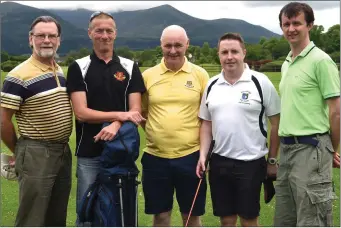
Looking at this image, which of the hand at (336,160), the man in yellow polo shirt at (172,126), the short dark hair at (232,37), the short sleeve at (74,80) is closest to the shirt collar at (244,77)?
the short dark hair at (232,37)

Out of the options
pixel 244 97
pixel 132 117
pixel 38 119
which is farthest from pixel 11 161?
pixel 244 97

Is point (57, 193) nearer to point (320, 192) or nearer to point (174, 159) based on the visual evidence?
point (174, 159)

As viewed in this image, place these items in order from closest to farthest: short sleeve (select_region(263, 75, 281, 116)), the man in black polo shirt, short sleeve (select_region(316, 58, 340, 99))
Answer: short sleeve (select_region(316, 58, 340, 99)) → the man in black polo shirt → short sleeve (select_region(263, 75, 281, 116))

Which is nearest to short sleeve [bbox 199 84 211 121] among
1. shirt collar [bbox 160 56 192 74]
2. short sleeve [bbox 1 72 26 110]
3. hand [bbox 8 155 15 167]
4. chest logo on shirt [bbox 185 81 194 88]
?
chest logo on shirt [bbox 185 81 194 88]

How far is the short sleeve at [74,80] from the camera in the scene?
16.5 ft

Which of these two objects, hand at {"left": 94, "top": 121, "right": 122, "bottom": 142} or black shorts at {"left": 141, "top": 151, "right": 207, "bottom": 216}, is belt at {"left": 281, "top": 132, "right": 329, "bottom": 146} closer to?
black shorts at {"left": 141, "top": 151, "right": 207, "bottom": 216}

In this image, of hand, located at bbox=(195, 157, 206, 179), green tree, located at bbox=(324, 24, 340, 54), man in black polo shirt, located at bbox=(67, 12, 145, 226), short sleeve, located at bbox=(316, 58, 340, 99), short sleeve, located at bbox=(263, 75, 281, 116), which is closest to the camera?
short sleeve, located at bbox=(316, 58, 340, 99)

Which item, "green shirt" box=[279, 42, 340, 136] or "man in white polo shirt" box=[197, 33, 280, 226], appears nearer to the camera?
"green shirt" box=[279, 42, 340, 136]

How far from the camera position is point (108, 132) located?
486cm

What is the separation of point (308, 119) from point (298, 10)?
3.70 ft

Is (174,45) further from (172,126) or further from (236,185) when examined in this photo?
(236,185)

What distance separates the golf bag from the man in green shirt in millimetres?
1625

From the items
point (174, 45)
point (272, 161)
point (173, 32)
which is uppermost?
point (173, 32)

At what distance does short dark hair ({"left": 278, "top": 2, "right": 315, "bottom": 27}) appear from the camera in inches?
191
